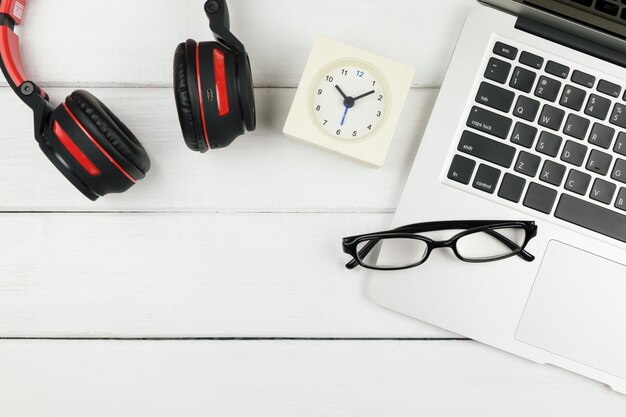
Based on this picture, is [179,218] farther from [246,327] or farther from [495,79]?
[495,79]

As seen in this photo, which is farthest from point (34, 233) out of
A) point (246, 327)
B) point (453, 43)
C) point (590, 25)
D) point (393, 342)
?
point (590, 25)

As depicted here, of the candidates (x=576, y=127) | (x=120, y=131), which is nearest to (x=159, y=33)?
(x=120, y=131)

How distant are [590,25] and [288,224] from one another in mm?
395

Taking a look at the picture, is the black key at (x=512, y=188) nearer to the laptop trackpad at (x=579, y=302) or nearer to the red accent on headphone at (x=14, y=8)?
the laptop trackpad at (x=579, y=302)

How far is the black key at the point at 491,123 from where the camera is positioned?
2.13 feet

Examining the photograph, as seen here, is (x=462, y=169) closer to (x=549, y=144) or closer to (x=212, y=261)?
(x=549, y=144)

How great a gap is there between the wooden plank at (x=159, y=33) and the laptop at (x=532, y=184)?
0.31 ft

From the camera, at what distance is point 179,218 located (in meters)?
0.70

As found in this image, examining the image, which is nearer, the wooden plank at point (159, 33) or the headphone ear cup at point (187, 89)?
the headphone ear cup at point (187, 89)

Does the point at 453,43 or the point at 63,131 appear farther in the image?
the point at 453,43

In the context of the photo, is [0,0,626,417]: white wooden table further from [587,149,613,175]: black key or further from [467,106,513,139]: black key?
[587,149,613,175]: black key

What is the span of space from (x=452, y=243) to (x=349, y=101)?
189mm

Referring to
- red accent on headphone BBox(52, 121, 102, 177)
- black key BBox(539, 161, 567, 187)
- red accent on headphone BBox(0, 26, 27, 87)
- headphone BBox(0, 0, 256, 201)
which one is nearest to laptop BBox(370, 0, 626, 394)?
black key BBox(539, 161, 567, 187)

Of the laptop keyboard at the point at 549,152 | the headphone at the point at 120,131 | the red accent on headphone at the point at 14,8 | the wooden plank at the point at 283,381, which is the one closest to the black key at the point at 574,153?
the laptop keyboard at the point at 549,152
